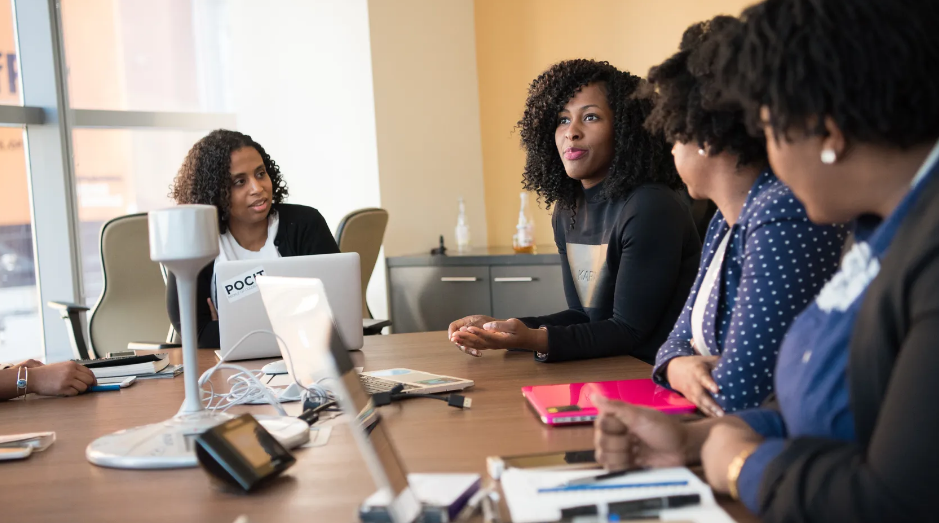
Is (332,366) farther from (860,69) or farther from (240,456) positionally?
(860,69)

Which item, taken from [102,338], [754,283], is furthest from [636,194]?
[102,338]

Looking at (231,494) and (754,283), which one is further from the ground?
(754,283)

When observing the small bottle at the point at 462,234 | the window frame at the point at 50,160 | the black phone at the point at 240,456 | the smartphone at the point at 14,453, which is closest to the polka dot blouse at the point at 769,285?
the black phone at the point at 240,456

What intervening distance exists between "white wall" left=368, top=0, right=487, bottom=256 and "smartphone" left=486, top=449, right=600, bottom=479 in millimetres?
3317

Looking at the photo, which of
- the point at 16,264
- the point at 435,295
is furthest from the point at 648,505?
the point at 16,264

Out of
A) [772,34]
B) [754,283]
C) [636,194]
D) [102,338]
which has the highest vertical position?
[772,34]

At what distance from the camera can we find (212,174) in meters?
2.99

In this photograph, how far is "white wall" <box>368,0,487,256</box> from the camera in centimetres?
431

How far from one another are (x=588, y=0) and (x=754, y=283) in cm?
344

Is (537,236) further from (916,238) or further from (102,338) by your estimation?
(916,238)

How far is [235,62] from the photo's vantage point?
4711 mm

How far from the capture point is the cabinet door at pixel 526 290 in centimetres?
386

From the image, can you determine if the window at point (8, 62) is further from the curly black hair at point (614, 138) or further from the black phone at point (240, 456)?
the black phone at point (240, 456)

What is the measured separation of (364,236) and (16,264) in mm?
1778
